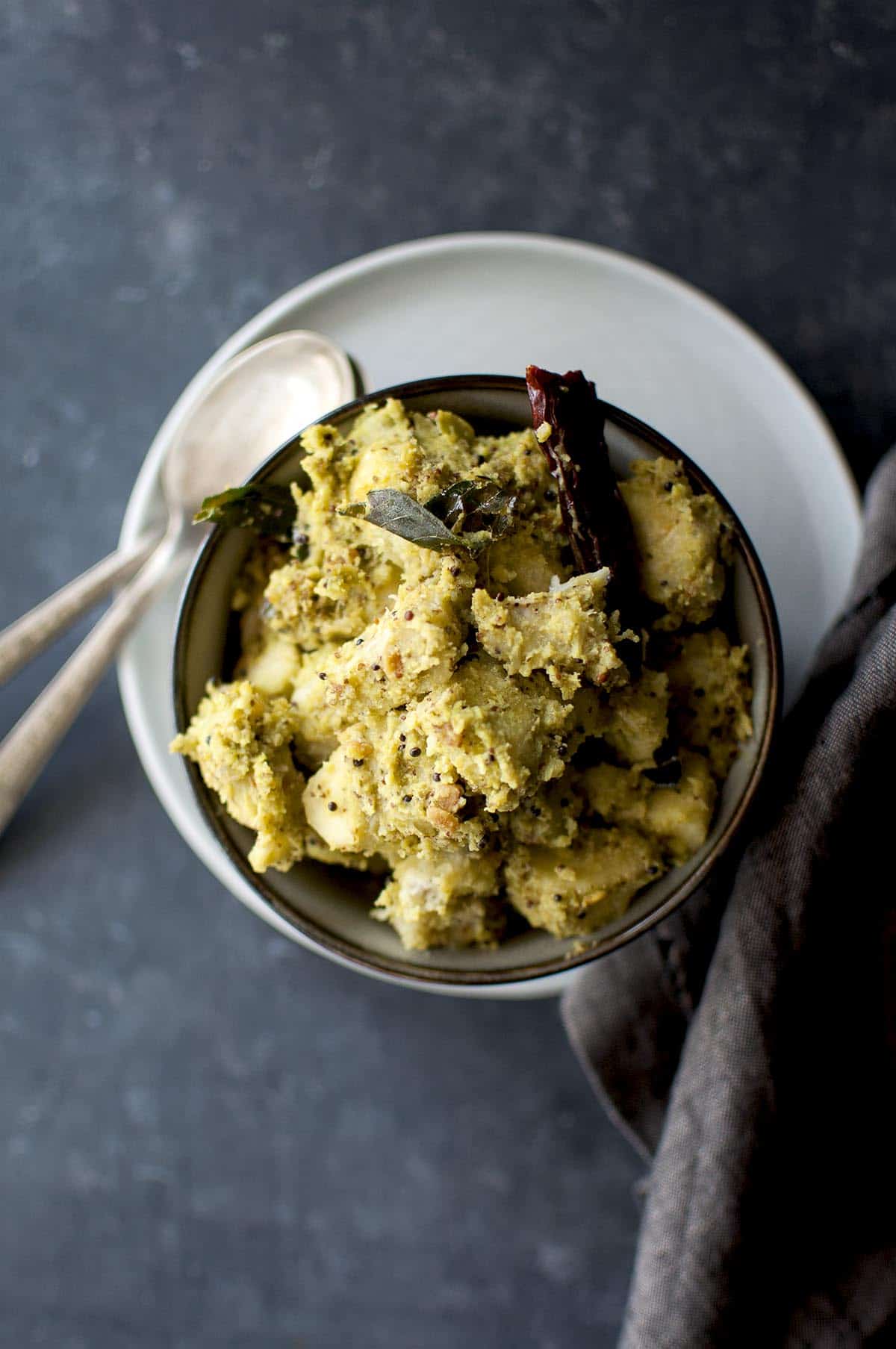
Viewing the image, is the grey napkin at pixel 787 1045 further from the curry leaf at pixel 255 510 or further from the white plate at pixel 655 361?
the curry leaf at pixel 255 510

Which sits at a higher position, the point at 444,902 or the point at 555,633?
the point at 555,633

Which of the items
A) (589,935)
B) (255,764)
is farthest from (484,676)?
(589,935)

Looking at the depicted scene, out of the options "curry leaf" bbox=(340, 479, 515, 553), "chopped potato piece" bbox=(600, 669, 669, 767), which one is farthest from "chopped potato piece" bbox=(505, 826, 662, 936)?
Answer: "curry leaf" bbox=(340, 479, 515, 553)

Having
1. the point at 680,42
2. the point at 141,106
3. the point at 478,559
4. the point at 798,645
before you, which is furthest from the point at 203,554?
the point at 680,42

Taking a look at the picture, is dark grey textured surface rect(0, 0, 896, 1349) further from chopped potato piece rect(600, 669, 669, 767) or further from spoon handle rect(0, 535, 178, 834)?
chopped potato piece rect(600, 669, 669, 767)

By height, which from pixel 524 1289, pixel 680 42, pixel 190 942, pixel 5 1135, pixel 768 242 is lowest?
pixel 524 1289

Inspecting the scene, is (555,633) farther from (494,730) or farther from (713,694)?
(713,694)

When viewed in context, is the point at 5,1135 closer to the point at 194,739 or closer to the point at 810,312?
the point at 194,739
